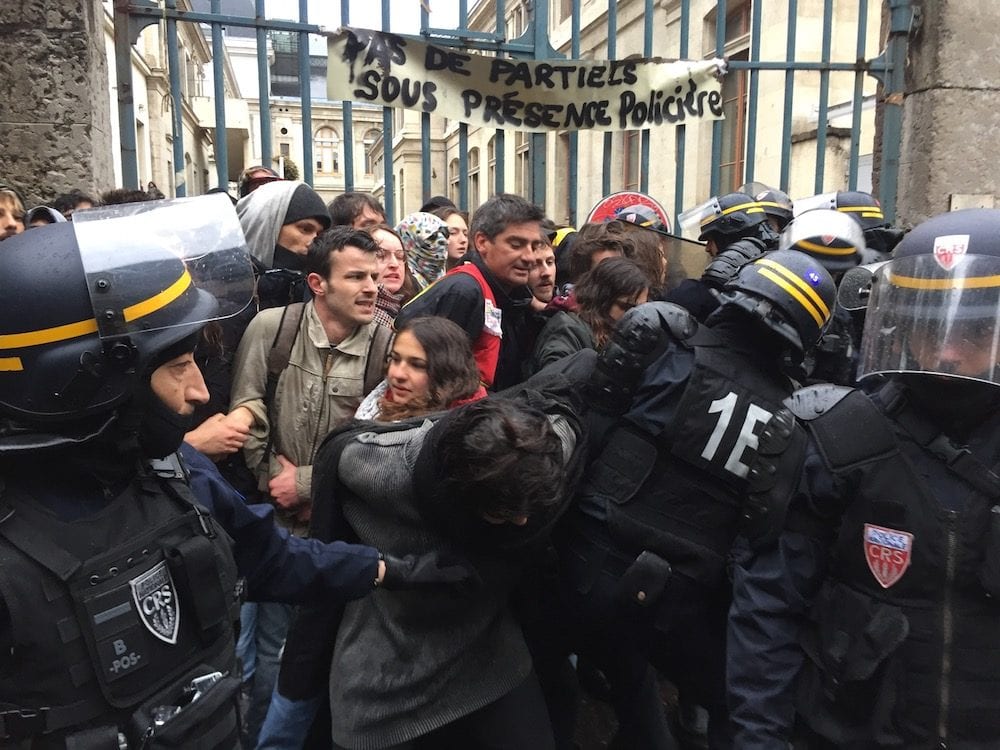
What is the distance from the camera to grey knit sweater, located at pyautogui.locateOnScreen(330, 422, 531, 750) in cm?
196

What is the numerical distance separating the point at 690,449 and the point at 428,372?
0.81 metres

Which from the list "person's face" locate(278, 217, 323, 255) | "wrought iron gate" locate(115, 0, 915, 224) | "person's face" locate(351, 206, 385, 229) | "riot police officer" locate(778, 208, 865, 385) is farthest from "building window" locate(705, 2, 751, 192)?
"person's face" locate(278, 217, 323, 255)

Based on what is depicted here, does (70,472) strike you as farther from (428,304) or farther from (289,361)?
(428,304)

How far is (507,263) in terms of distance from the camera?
10.5 ft

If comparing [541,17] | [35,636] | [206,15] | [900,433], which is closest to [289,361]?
[35,636]

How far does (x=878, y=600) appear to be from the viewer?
167cm

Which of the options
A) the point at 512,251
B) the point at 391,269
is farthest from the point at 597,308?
the point at 391,269

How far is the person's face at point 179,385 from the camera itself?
1.49 metres

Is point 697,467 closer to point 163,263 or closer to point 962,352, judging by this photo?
point 962,352

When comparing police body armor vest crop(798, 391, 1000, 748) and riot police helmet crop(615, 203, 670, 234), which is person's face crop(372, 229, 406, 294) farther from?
police body armor vest crop(798, 391, 1000, 748)

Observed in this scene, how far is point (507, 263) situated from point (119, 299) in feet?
6.52

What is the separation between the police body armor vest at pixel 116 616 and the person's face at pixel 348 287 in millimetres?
1269

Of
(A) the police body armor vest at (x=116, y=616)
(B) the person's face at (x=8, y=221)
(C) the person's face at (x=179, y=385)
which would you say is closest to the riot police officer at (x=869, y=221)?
(C) the person's face at (x=179, y=385)

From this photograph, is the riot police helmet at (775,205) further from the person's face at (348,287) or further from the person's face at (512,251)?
the person's face at (348,287)
